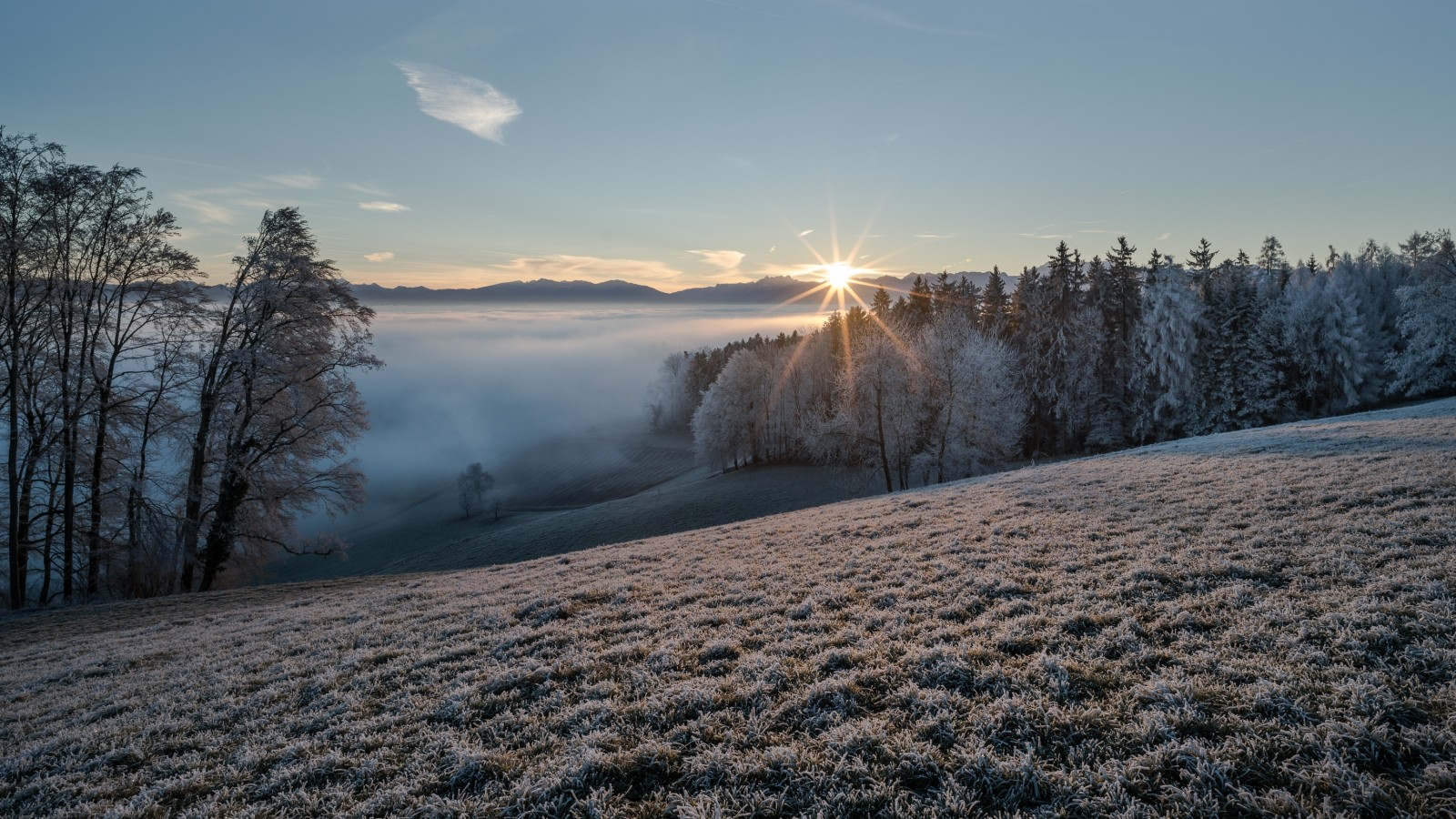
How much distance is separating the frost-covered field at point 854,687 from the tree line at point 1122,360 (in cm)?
2613

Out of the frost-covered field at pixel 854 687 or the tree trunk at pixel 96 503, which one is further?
the tree trunk at pixel 96 503

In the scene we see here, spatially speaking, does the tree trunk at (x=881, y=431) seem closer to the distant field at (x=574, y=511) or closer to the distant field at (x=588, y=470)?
the distant field at (x=574, y=511)

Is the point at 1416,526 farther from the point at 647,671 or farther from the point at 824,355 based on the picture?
the point at 824,355

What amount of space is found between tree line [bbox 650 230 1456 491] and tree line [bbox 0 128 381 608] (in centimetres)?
3166

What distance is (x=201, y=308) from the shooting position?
23.1 metres

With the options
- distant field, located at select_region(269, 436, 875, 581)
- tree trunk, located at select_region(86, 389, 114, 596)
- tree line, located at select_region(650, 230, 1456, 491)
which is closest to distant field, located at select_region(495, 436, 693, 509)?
distant field, located at select_region(269, 436, 875, 581)

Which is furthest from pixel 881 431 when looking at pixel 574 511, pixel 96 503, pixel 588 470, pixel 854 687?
pixel 588 470

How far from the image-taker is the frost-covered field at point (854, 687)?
4.90 meters

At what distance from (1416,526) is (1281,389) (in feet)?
191

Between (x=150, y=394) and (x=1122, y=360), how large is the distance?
244ft

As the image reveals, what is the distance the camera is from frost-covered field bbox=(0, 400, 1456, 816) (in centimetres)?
490

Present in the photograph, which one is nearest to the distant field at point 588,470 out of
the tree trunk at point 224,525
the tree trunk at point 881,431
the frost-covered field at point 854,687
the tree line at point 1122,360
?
the tree line at point 1122,360

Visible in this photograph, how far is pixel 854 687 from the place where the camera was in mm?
6672

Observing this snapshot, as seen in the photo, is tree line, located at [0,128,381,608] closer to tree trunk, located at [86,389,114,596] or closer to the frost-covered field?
tree trunk, located at [86,389,114,596]
